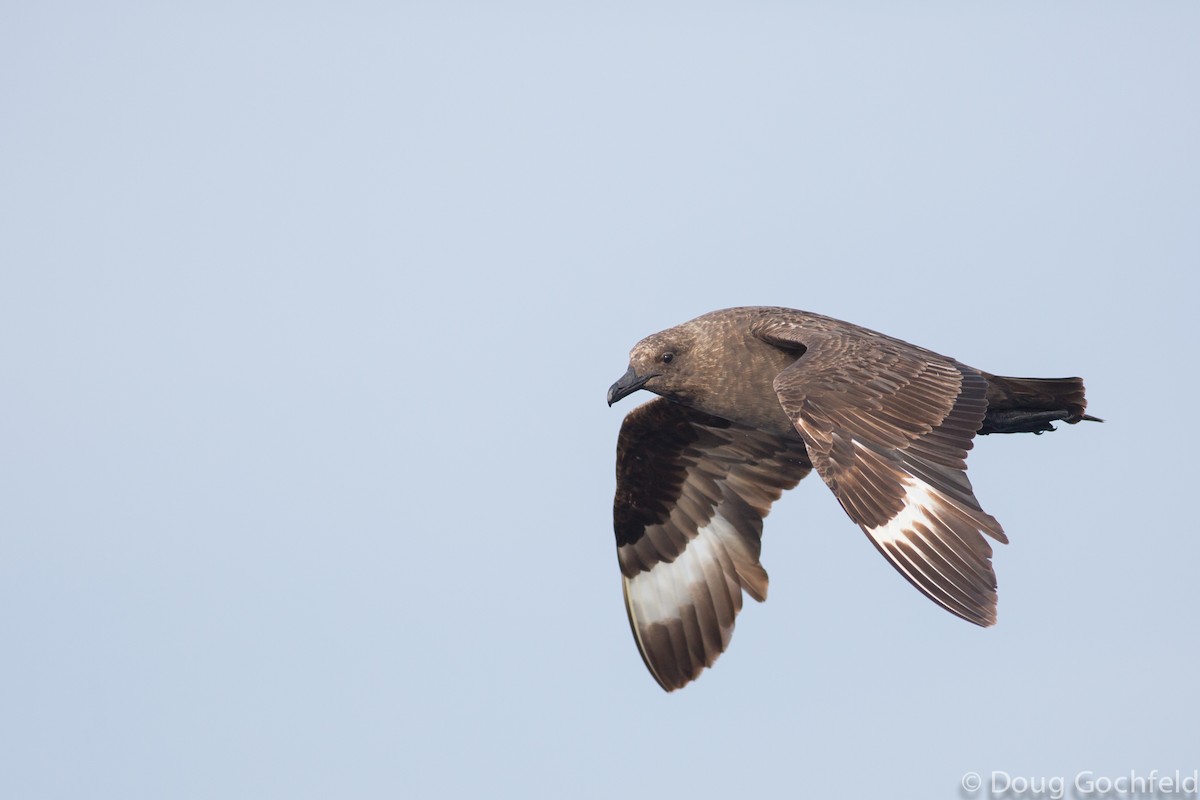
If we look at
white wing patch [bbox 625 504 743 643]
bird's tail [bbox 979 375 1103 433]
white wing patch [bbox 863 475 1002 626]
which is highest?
bird's tail [bbox 979 375 1103 433]

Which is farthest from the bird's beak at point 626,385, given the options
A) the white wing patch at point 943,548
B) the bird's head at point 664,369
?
the white wing patch at point 943,548

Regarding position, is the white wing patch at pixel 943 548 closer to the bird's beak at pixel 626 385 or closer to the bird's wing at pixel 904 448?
the bird's wing at pixel 904 448

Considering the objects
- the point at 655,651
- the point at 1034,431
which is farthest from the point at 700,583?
the point at 1034,431

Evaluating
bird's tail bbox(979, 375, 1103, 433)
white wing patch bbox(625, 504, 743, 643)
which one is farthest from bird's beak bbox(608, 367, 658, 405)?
bird's tail bbox(979, 375, 1103, 433)

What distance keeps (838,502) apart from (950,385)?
127cm

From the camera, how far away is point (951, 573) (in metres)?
8.23

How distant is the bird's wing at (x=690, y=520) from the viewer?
11586mm

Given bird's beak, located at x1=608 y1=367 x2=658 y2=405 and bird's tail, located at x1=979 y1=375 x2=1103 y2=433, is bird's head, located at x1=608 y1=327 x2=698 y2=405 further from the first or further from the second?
bird's tail, located at x1=979 y1=375 x2=1103 y2=433

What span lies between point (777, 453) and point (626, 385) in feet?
5.06

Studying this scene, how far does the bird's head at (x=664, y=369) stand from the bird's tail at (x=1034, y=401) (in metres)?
1.93

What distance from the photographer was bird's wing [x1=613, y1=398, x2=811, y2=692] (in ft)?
38.0

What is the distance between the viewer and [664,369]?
10.8 meters

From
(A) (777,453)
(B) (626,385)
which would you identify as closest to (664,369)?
(B) (626,385)

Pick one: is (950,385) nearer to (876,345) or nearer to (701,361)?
(876,345)
